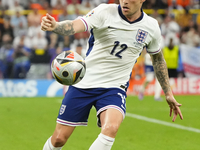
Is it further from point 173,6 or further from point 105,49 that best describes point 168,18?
point 105,49

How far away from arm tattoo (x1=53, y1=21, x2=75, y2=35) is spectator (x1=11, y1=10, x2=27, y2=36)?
12.0 m

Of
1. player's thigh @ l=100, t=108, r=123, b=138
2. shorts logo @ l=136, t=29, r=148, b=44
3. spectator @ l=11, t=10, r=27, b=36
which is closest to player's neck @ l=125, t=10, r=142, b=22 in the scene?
shorts logo @ l=136, t=29, r=148, b=44

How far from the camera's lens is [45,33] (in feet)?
51.2

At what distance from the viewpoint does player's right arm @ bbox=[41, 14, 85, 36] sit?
339 centimetres

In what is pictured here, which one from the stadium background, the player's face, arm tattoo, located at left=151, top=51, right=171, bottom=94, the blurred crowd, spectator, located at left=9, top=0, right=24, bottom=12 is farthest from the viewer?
spectator, located at left=9, top=0, right=24, bottom=12

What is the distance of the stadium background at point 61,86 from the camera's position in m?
6.96

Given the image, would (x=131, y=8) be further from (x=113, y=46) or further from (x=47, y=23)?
(x=47, y=23)

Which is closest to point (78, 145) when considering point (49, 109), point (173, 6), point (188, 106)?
Answer: point (49, 109)

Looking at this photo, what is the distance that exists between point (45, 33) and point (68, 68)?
11.9m

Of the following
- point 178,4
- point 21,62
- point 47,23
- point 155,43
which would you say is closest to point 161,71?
point 155,43

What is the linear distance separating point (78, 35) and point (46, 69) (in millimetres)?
1889

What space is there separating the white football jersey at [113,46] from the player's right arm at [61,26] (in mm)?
371

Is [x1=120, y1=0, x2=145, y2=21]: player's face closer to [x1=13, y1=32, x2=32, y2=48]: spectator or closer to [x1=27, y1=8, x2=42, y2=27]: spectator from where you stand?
[x1=13, y1=32, x2=32, y2=48]: spectator

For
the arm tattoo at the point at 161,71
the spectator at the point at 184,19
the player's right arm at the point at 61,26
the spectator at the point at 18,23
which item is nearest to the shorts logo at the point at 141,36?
the arm tattoo at the point at 161,71
